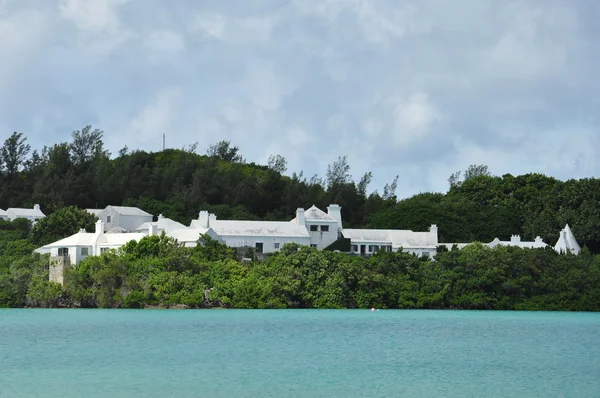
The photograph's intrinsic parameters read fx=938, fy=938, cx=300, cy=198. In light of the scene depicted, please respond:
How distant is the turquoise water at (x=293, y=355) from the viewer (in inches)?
982

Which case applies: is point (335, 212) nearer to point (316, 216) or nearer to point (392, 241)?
point (316, 216)

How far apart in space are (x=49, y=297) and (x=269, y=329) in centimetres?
1956

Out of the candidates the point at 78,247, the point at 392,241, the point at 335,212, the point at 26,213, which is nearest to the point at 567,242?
the point at 392,241

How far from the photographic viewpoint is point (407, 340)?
124ft

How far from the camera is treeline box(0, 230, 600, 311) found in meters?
54.6

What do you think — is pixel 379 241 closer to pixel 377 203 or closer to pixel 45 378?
pixel 377 203

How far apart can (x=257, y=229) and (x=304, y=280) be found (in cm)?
993

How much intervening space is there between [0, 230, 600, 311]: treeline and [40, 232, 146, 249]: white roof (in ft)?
5.42

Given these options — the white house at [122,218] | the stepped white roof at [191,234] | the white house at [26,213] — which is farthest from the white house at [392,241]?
the white house at [26,213]

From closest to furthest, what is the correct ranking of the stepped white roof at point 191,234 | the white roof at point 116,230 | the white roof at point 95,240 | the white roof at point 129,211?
the white roof at point 95,240 < the stepped white roof at point 191,234 < the white roof at point 116,230 < the white roof at point 129,211

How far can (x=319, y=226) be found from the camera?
219 feet

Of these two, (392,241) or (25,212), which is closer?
(392,241)

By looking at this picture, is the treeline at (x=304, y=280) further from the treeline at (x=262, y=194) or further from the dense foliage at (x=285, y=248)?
the treeline at (x=262, y=194)

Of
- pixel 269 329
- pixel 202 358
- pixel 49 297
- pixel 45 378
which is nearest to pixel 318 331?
pixel 269 329
